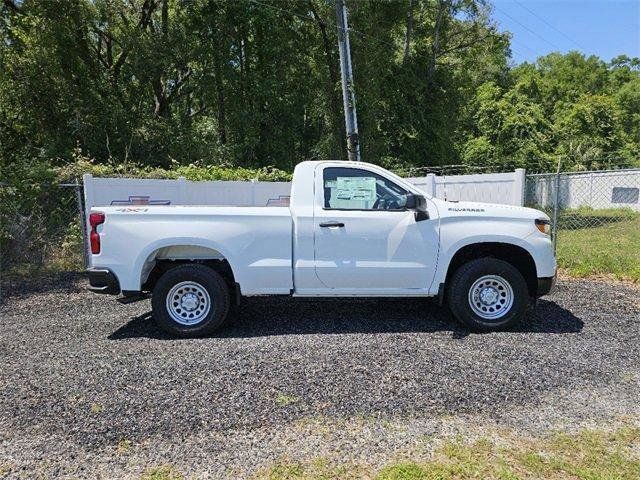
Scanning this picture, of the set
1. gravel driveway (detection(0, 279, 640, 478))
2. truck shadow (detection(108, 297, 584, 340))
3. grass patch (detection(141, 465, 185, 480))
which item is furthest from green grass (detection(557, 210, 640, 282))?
grass patch (detection(141, 465, 185, 480))

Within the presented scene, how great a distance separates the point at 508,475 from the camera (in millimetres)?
3033

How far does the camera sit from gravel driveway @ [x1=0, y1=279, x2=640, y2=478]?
3.38 metres

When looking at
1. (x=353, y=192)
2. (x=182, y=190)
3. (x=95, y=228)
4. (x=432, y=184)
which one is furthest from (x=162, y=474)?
(x=432, y=184)

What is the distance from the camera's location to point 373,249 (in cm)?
560

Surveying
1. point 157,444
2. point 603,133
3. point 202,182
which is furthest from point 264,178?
point 603,133

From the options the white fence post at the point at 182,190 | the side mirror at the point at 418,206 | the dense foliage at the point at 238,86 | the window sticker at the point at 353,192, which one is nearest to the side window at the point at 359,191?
the window sticker at the point at 353,192

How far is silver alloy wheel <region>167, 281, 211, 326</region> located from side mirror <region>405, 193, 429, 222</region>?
7.89 ft

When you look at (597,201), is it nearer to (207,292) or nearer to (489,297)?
(489,297)

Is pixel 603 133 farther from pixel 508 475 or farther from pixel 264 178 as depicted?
pixel 508 475

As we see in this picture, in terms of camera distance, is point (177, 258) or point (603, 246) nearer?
point (177, 258)

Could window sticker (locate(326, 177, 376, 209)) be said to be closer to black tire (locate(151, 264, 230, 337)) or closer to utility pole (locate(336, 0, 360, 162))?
black tire (locate(151, 264, 230, 337))

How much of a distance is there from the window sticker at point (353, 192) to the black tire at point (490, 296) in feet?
4.36

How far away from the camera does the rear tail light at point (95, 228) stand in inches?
215

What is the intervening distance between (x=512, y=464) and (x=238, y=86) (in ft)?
60.9
